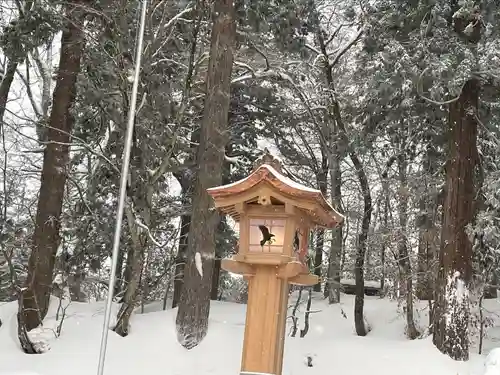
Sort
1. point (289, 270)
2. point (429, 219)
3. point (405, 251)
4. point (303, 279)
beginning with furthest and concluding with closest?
point (405, 251)
point (429, 219)
point (303, 279)
point (289, 270)

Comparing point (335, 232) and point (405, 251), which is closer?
point (405, 251)

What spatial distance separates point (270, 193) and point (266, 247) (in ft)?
1.49

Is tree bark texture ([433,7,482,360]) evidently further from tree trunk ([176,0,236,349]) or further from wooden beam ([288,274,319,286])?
wooden beam ([288,274,319,286])

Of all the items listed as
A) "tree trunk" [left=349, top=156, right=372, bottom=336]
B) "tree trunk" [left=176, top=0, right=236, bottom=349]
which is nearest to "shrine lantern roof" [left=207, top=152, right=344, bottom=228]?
"tree trunk" [left=176, top=0, right=236, bottom=349]

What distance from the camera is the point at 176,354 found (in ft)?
22.2

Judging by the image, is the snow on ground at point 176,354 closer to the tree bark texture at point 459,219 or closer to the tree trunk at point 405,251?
the tree bark texture at point 459,219

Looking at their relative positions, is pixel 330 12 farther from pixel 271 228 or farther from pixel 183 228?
pixel 271 228

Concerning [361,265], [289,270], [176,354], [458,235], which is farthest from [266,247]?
[361,265]

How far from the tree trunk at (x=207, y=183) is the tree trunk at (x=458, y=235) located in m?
3.07

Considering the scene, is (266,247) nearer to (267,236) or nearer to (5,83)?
(267,236)

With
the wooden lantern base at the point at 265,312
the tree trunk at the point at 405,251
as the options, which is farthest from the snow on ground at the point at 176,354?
the wooden lantern base at the point at 265,312

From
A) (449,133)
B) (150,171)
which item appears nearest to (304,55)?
(449,133)

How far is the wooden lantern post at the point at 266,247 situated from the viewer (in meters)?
4.47

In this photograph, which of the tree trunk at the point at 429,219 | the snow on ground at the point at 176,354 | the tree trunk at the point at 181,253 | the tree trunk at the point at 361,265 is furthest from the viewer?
the tree trunk at the point at 181,253
